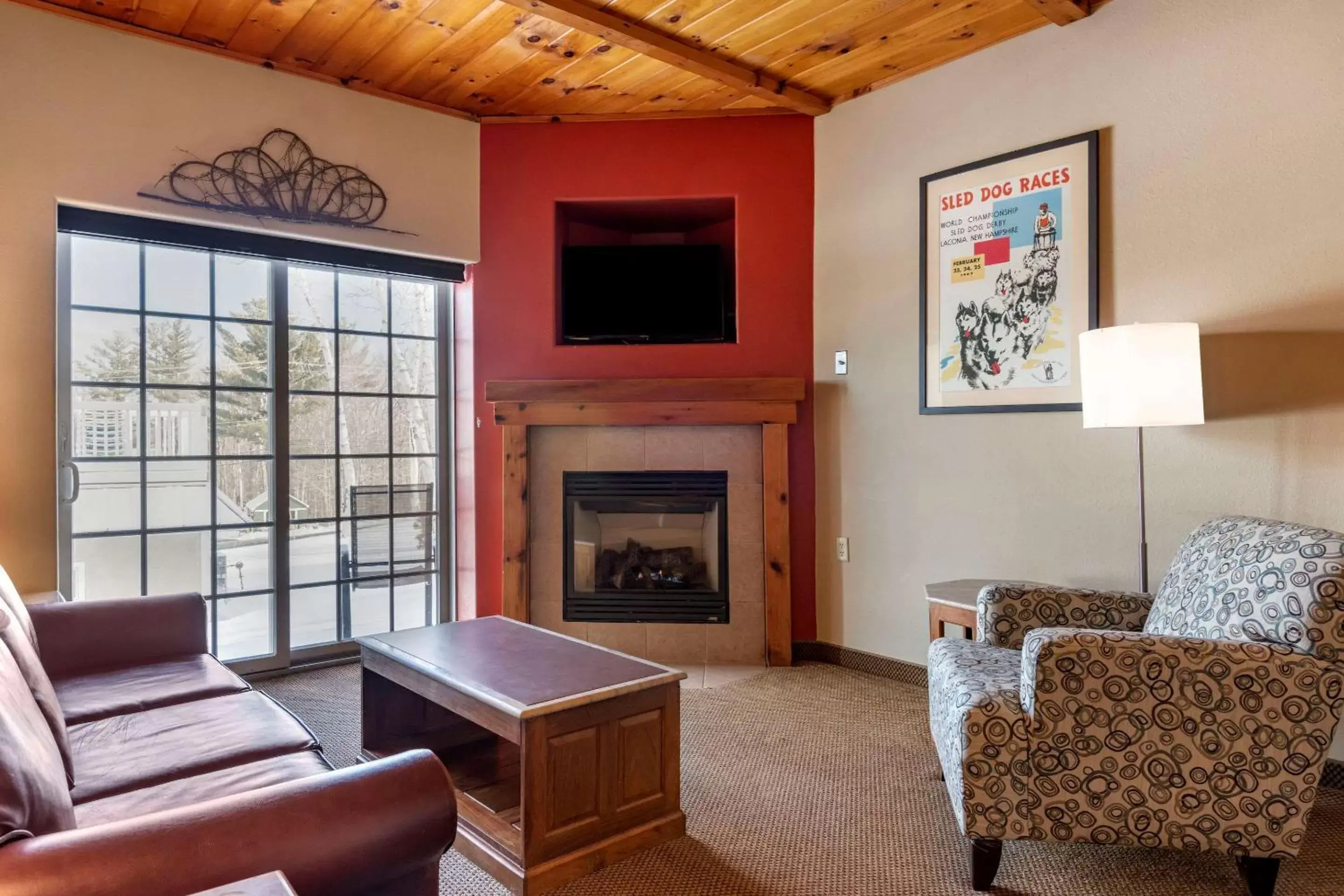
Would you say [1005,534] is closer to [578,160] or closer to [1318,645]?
[1318,645]

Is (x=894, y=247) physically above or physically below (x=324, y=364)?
above

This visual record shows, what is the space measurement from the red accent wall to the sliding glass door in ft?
1.02

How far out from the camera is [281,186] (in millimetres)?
3648

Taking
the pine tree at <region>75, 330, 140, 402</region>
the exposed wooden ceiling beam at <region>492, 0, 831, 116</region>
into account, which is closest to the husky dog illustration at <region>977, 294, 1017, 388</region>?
the exposed wooden ceiling beam at <region>492, 0, 831, 116</region>

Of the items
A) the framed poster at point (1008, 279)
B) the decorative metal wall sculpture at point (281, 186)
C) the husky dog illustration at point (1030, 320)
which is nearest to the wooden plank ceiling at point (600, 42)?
the decorative metal wall sculpture at point (281, 186)

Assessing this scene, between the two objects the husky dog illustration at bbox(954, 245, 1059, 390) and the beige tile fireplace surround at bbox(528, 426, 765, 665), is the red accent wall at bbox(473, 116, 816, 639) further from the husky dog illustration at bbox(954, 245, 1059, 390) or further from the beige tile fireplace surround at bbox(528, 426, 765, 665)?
the husky dog illustration at bbox(954, 245, 1059, 390)

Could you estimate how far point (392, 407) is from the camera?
414 centimetres

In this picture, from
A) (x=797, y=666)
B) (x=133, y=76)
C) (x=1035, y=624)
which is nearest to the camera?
(x=1035, y=624)

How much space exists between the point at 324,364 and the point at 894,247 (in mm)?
2662

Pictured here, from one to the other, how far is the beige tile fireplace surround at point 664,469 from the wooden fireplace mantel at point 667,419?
0.16ft

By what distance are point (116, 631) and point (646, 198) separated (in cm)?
285

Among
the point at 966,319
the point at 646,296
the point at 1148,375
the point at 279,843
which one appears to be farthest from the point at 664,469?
the point at 279,843

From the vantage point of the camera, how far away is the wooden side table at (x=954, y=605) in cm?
282

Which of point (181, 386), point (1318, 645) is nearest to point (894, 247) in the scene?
point (1318, 645)
